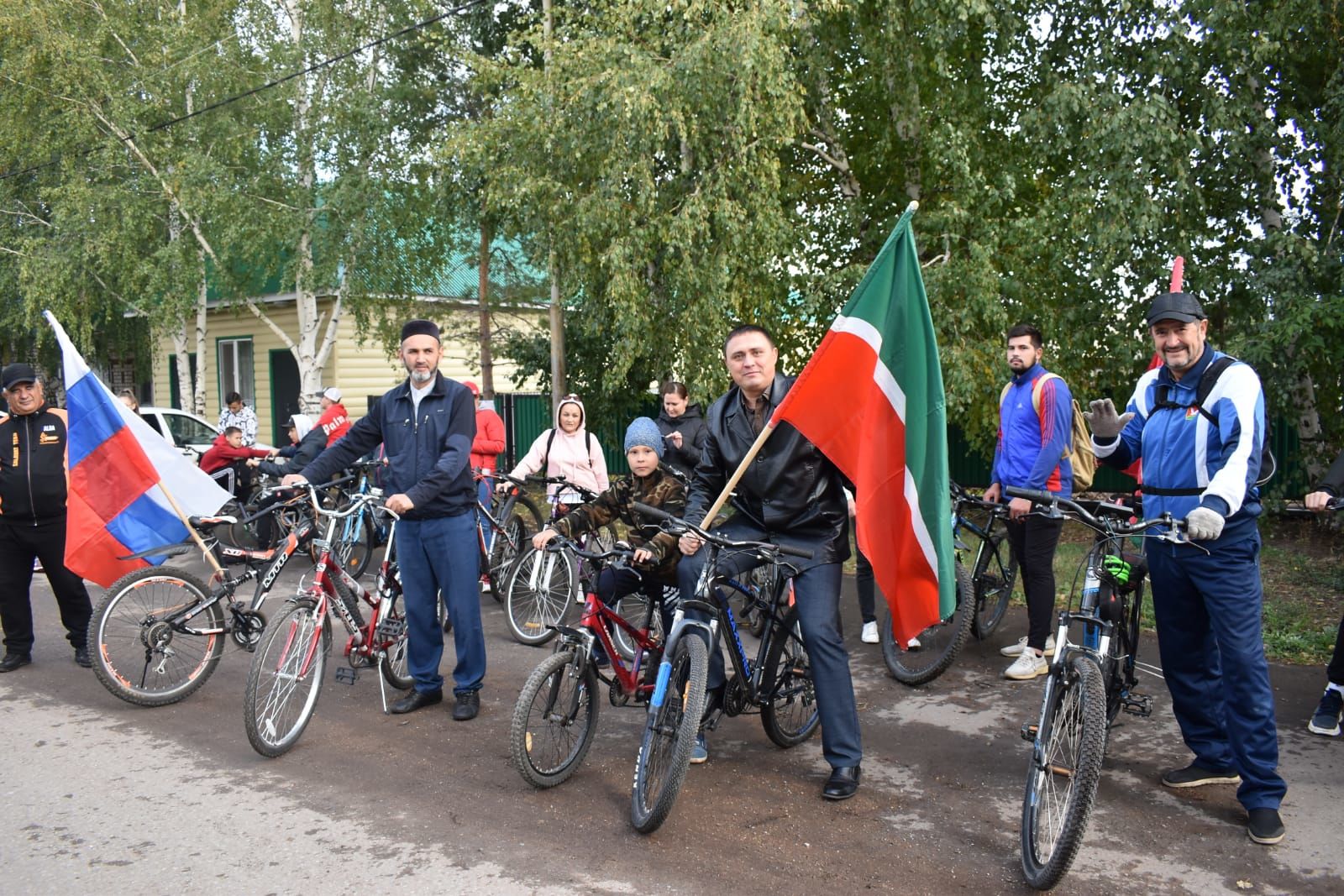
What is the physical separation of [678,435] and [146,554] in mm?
4095

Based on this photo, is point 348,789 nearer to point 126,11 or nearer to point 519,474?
point 519,474

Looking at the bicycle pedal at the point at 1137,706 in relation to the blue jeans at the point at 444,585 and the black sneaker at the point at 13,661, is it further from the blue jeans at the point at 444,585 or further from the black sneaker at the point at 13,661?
the black sneaker at the point at 13,661

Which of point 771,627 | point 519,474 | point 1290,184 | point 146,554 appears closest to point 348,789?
point 771,627

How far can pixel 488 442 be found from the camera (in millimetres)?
10219

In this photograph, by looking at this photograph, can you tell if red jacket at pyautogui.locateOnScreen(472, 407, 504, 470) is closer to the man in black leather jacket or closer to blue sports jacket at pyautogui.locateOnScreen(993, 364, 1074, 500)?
blue sports jacket at pyautogui.locateOnScreen(993, 364, 1074, 500)

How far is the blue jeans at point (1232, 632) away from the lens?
4348 millimetres

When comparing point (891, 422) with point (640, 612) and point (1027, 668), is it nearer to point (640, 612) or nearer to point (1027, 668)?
point (640, 612)

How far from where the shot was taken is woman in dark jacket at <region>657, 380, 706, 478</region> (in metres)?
9.09

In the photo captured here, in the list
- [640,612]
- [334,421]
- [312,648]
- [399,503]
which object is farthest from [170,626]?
[334,421]

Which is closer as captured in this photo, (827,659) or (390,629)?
(827,659)

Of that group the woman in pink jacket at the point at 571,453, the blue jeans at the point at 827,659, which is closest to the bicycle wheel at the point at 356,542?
the woman in pink jacket at the point at 571,453

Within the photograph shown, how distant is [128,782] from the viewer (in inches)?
203

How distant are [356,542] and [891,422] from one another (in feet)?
22.2

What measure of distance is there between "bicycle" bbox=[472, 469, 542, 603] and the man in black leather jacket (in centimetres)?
309
